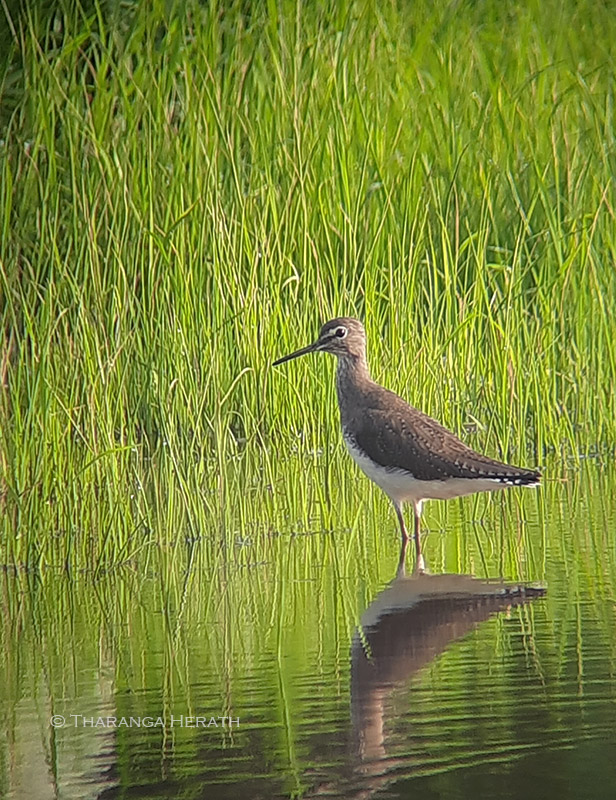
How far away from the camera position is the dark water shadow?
310 cm

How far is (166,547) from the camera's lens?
17.7 ft

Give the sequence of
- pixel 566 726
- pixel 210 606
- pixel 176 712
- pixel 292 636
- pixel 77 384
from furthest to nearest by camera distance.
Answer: pixel 77 384, pixel 210 606, pixel 292 636, pixel 176 712, pixel 566 726

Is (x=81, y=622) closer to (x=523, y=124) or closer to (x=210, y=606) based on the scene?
(x=210, y=606)

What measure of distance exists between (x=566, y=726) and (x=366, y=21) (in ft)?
16.0

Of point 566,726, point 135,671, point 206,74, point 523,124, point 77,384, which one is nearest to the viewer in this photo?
point 566,726

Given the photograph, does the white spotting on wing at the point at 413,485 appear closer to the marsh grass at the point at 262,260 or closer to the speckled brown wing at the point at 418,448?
the speckled brown wing at the point at 418,448

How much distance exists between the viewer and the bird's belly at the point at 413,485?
547 centimetres

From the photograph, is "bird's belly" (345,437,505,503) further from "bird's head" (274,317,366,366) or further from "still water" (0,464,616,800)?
"bird's head" (274,317,366,366)

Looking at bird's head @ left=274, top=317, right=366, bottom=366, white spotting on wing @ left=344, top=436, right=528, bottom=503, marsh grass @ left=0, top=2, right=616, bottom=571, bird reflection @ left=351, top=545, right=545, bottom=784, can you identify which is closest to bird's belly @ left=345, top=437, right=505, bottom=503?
white spotting on wing @ left=344, top=436, right=528, bottom=503

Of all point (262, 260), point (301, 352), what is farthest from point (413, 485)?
point (262, 260)

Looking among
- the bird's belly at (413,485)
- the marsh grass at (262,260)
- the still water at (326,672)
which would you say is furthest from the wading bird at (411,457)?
the marsh grass at (262,260)

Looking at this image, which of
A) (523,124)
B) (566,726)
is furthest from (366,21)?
(566,726)

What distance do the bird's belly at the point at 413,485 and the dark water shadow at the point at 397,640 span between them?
35cm

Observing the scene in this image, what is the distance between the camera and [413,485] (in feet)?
18.1
